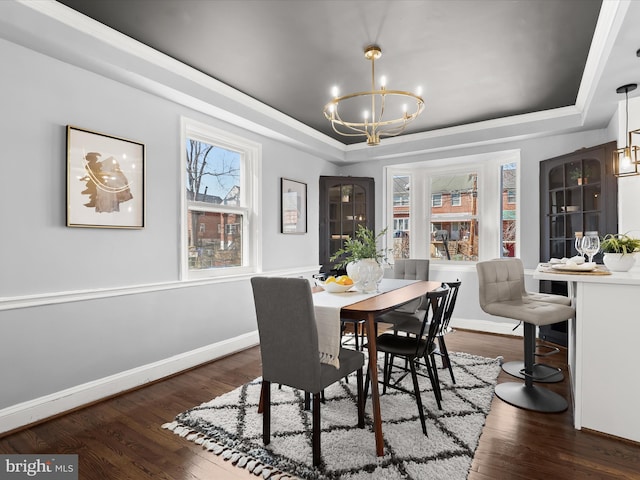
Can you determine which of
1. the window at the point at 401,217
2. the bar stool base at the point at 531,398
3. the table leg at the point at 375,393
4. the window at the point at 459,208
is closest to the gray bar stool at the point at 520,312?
the bar stool base at the point at 531,398

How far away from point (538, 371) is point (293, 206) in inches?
129

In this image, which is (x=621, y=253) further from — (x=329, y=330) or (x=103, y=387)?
(x=103, y=387)

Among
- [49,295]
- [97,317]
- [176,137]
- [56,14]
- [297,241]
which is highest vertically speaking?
[56,14]

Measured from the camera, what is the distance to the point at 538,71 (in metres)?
3.17

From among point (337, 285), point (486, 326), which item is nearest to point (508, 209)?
point (486, 326)

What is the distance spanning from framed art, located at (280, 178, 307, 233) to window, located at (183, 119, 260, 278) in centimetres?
51

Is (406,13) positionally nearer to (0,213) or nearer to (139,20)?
(139,20)

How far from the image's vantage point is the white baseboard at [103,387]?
234cm

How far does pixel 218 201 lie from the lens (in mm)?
3934

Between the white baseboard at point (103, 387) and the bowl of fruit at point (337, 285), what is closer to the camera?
the white baseboard at point (103, 387)

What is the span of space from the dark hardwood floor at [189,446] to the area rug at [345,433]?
0.30ft

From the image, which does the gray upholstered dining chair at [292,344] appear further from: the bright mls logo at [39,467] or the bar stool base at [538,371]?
the bar stool base at [538,371]

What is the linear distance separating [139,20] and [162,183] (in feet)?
4.26

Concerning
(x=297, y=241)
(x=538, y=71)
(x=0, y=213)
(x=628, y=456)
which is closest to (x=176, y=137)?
(x=0, y=213)
